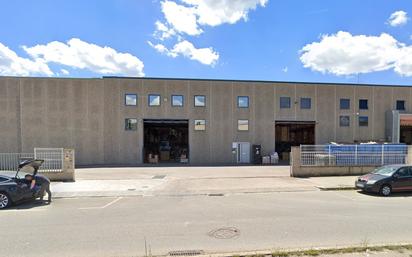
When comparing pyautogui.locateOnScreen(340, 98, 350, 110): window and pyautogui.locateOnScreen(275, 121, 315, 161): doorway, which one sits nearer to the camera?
pyautogui.locateOnScreen(340, 98, 350, 110): window

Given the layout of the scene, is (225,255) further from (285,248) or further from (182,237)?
(182,237)

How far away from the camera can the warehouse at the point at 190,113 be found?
1032 inches

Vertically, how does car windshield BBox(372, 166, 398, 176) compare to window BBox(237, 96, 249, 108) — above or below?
below

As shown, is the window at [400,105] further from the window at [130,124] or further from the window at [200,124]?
the window at [130,124]

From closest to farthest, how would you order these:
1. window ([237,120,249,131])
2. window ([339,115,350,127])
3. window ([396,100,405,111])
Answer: window ([237,120,249,131]) < window ([339,115,350,127]) < window ([396,100,405,111])

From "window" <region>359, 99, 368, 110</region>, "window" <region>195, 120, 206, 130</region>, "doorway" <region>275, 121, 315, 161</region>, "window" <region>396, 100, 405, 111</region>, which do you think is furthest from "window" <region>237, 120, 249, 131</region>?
"window" <region>396, 100, 405, 111</region>

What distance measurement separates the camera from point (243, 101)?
28094mm

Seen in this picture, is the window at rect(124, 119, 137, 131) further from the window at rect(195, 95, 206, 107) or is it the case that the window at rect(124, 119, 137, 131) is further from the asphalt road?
the asphalt road

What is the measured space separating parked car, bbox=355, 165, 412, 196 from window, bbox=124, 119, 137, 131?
1982 cm

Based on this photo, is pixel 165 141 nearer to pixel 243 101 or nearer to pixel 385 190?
pixel 243 101

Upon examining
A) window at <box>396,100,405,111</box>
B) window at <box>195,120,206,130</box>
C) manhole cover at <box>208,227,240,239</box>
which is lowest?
manhole cover at <box>208,227,240,239</box>

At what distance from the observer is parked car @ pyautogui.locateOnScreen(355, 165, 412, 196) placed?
12336 mm

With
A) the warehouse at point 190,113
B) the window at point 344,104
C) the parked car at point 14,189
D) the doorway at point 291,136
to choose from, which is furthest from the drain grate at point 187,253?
the window at point 344,104

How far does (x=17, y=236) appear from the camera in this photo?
21.9 ft
